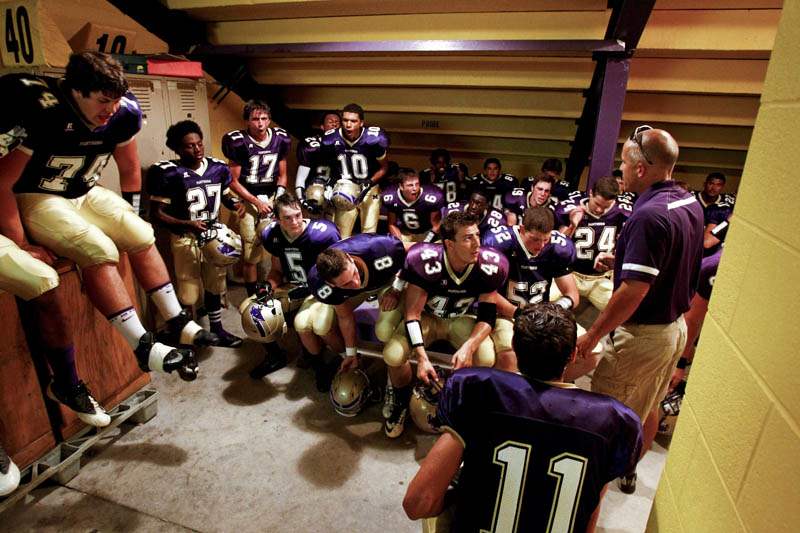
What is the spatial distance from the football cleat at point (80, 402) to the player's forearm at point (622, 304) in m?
2.49

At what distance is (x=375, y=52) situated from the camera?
13.8 feet

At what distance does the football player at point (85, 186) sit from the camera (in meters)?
2.06

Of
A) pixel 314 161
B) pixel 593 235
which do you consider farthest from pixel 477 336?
pixel 314 161

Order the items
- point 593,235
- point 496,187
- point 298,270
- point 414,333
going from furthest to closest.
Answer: point 496,187 < point 593,235 < point 298,270 < point 414,333

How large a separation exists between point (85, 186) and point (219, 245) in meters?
1.34

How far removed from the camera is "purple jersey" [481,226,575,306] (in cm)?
334

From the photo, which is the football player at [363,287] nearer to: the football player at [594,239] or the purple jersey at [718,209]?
the football player at [594,239]

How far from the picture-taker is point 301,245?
11.3 ft

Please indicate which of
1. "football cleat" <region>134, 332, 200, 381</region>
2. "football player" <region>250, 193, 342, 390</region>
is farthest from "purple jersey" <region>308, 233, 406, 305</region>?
"football cleat" <region>134, 332, 200, 381</region>

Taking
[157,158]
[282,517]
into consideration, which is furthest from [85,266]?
[157,158]

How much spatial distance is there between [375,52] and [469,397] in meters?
3.61

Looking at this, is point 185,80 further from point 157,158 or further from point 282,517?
point 282,517

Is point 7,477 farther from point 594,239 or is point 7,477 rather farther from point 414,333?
point 594,239

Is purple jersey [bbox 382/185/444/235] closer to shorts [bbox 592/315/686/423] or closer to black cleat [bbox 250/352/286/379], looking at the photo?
black cleat [bbox 250/352/286/379]
